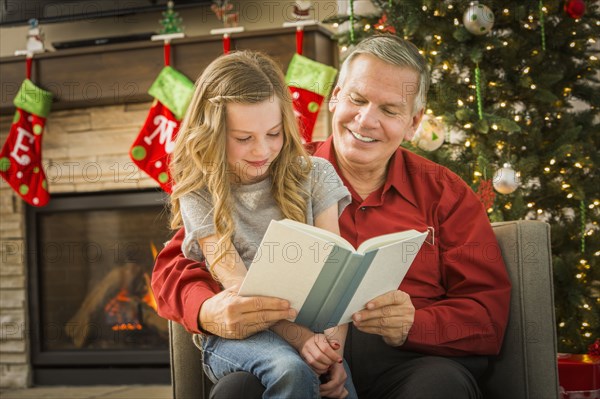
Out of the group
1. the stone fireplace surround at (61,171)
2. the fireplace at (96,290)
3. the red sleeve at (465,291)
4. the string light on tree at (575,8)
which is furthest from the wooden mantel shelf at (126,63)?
A: the red sleeve at (465,291)

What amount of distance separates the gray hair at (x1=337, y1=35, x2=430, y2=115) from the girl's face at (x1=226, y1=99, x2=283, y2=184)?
31 centimetres

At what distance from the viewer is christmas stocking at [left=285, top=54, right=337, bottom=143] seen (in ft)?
9.29

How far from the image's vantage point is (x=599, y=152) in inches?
102

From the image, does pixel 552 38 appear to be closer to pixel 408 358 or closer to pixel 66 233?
pixel 408 358

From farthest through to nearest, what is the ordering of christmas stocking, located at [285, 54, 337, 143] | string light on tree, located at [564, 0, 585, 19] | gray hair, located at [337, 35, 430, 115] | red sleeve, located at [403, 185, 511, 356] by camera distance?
christmas stocking, located at [285, 54, 337, 143], string light on tree, located at [564, 0, 585, 19], gray hair, located at [337, 35, 430, 115], red sleeve, located at [403, 185, 511, 356]

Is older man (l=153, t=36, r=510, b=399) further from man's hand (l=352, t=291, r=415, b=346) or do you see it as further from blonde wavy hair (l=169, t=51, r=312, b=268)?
blonde wavy hair (l=169, t=51, r=312, b=268)

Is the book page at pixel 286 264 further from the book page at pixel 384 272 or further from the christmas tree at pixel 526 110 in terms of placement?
the christmas tree at pixel 526 110

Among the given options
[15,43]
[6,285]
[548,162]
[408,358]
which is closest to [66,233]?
[6,285]

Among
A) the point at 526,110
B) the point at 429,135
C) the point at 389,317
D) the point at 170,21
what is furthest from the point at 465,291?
the point at 170,21

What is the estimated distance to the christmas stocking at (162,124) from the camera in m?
2.96

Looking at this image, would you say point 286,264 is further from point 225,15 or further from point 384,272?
point 225,15

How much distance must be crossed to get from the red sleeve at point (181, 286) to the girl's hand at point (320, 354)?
207 mm

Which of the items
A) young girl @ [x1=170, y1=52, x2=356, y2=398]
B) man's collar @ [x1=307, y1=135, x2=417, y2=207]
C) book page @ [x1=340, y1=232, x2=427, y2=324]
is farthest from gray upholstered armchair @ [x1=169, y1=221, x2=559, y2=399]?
book page @ [x1=340, y1=232, x2=427, y2=324]

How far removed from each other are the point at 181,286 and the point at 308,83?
157 cm
